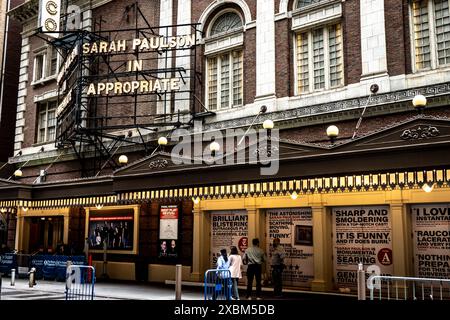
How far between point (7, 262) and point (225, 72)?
44.7 feet

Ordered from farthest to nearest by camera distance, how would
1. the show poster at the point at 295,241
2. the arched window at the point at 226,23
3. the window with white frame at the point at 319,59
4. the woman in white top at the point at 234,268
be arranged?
1. the arched window at the point at 226,23
2. the show poster at the point at 295,241
3. the window with white frame at the point at 319,59
4. the woman in white top at the point at 234,268

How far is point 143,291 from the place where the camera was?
62.1 ft

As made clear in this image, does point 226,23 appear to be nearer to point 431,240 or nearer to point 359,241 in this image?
point 359,241

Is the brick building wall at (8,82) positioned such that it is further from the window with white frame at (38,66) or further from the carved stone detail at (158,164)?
the carved stone detail at (158,164)

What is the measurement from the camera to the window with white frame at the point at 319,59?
18.6 m

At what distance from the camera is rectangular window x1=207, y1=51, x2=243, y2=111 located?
69.8ft

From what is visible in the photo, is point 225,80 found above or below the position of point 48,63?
below

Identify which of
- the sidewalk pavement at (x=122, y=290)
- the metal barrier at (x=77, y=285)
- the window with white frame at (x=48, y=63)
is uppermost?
the window with white frame at (x=48, y=63)

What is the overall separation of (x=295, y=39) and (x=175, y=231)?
29.8ft

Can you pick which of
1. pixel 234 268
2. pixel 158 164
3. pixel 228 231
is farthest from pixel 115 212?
pixel 234 268

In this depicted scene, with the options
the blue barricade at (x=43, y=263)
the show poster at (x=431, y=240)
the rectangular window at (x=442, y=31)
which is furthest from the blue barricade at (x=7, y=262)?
the rectangular window at (x=442, y=31)

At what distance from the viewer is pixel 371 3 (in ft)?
57.3

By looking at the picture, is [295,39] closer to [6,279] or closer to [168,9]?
[168,9]

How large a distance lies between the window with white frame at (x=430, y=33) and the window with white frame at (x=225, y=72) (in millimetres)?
6985
